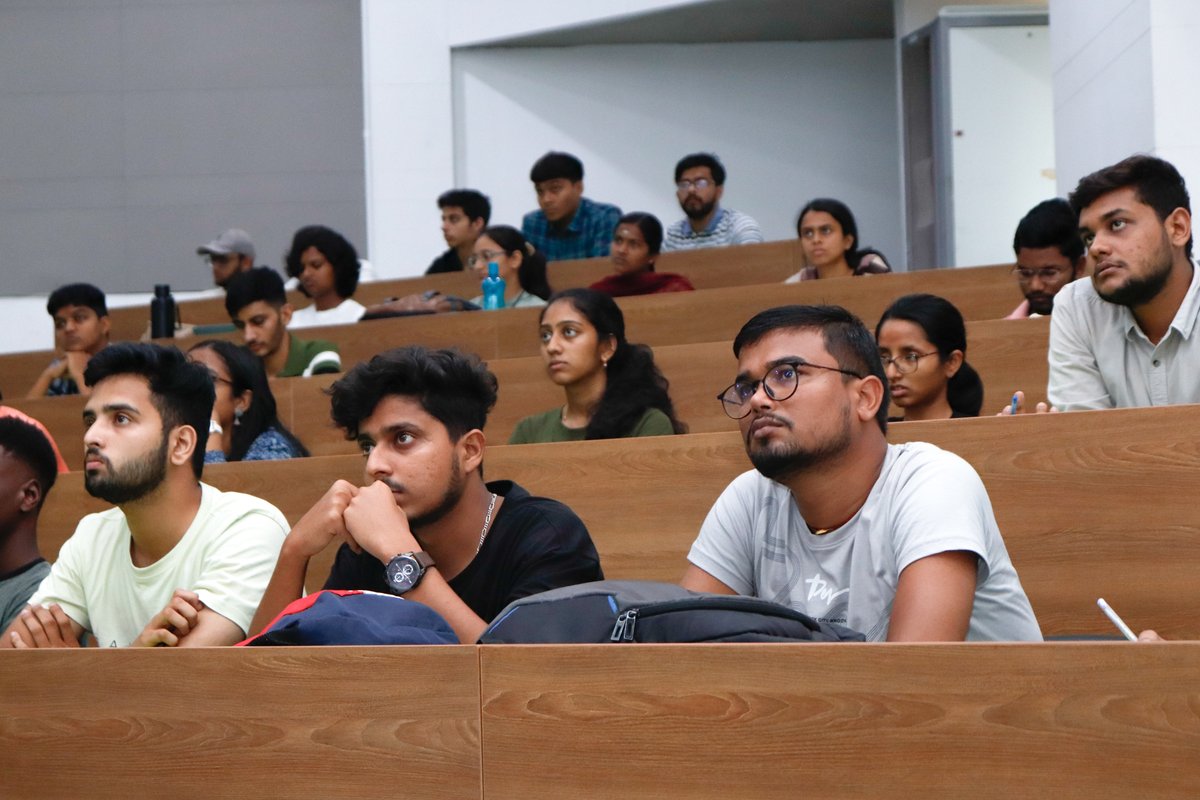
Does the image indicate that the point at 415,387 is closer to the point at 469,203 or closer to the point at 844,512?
the point at 844,512

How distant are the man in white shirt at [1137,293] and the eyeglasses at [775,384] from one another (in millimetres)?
880

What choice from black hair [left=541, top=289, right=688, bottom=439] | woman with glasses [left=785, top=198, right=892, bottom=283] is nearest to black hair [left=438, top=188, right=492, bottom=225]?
woman with glasses [left=785, top=198, right=892, bottom=283]

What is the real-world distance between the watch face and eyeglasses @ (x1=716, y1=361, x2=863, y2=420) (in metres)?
0.47

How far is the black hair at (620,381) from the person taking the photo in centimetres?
312

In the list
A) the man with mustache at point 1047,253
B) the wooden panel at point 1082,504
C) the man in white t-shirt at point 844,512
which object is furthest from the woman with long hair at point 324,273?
the man in white t-shirt at point 844,512

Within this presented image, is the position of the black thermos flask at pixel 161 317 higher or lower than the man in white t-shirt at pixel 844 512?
higher

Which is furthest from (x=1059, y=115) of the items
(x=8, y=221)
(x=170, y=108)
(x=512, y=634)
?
(x=8, y=221)

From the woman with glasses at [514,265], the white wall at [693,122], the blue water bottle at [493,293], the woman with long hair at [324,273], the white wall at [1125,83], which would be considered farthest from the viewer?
the white wall at [693,122]

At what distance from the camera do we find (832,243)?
4426 mm

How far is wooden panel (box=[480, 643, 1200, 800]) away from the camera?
1.09 meters

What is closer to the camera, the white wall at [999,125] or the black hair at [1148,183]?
the black hair at [1148,183]

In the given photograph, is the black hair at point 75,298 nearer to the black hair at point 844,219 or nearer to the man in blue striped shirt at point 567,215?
the man in blue striped shirt at point 567,215

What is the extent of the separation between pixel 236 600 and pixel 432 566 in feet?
1.18

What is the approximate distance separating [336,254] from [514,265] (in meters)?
0.72
